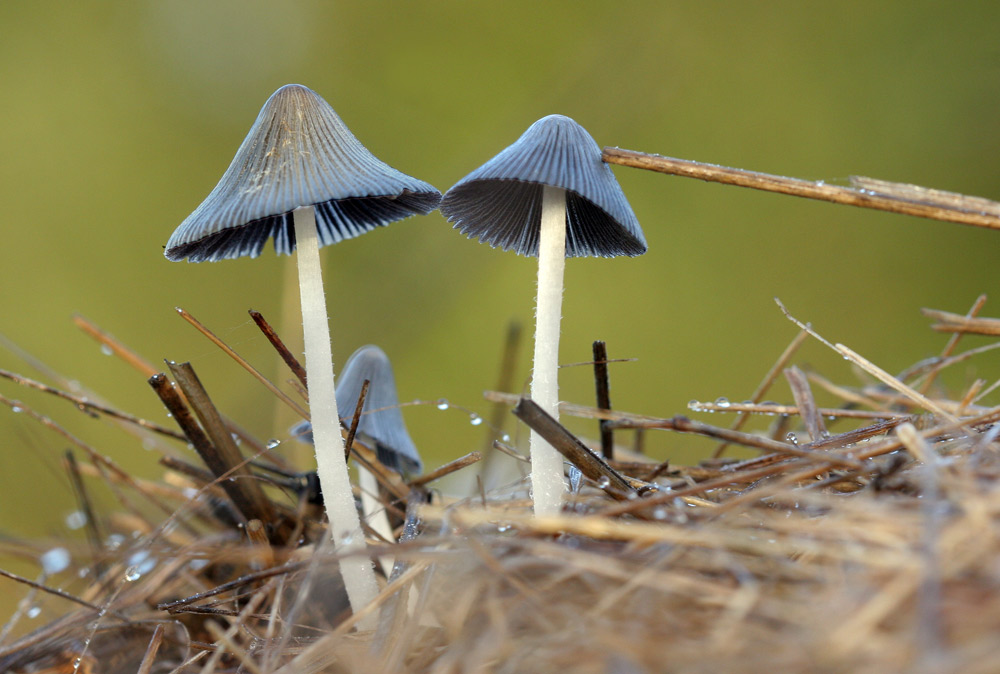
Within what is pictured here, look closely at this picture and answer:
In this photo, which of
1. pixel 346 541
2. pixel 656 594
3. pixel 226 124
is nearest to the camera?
pixel 656 594

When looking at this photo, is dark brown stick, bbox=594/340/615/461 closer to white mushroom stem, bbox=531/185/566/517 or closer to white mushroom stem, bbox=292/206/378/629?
white mushroom stem, bbox=531/185/566/517

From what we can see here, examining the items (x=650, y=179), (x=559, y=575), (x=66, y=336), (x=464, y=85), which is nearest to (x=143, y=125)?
(x=66, y=336)

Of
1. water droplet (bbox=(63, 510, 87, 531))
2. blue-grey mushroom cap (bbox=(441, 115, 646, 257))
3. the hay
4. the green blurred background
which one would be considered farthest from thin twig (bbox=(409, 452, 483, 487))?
the green blurred background

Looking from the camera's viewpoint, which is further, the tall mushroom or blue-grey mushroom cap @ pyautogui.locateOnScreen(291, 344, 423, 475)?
blue-grey mushroom cap @ pyautogui.locateOnScreen(291, 344, 423, 475)

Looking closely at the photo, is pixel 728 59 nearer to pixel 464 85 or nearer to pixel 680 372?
pixel 464 85

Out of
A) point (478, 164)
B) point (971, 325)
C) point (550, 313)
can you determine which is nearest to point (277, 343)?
point (550, 313)

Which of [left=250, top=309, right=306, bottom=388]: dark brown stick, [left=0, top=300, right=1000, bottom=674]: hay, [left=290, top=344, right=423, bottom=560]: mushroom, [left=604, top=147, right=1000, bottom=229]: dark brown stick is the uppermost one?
[left=604, top=147, right=1000, bottom=229]: dark brown stick

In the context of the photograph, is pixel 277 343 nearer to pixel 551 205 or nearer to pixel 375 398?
pixel 375 398
